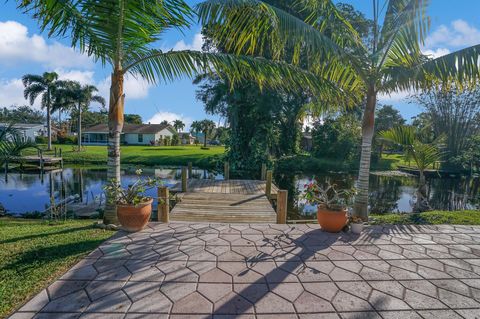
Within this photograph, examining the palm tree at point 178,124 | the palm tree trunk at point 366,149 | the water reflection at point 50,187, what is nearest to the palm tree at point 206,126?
the palm tree at point 178,124

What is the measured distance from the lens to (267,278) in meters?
3.22

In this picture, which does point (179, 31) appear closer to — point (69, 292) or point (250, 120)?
point (69, 292)

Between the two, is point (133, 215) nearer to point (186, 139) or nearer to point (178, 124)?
point (186, 139)

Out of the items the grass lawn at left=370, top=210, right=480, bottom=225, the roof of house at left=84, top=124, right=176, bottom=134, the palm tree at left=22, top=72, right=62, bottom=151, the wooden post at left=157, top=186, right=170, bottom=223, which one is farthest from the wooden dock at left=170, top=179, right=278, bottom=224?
the roof of house at left=84, top=124, right=176, bottom=134

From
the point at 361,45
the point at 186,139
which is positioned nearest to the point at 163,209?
the point at 361,45

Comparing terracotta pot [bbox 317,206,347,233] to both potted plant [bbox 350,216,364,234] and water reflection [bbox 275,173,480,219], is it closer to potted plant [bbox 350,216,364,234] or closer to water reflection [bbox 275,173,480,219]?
potted plant [bbox 350,216,364,234]

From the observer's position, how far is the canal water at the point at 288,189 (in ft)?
35.5

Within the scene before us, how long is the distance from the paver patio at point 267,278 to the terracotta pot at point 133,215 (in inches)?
6.1

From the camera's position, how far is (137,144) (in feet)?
142

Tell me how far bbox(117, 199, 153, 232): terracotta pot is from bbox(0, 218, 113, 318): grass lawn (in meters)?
0.35

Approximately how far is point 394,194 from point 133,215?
14120 mm

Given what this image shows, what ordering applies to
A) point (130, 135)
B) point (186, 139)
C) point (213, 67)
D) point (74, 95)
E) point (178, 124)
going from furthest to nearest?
point (178, 124) → point (186, 139) → point (130, 135) → point (74, 95) → point (213, 67)

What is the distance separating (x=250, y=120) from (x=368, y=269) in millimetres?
14787

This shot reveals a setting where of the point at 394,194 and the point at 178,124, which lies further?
the point at 178,124
